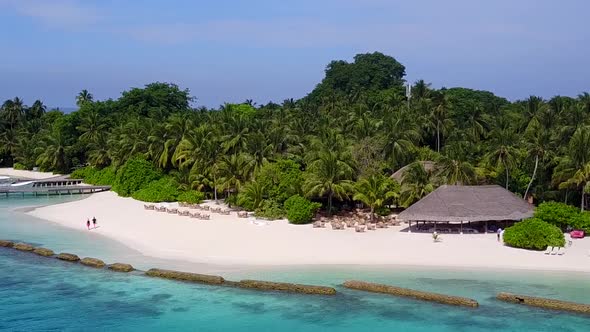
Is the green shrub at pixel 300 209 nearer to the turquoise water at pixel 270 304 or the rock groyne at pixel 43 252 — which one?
the turquoise water at pixel 270 304

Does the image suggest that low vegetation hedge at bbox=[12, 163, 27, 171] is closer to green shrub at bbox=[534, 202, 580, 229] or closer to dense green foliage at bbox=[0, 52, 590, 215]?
dense green foliage at bbox=[0, 52, 590, 215]

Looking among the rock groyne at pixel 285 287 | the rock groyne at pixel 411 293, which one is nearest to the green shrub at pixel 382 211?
the rock groyne at pixel 411 293

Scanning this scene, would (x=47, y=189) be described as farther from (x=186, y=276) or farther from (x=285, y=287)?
(x=285, y=287)

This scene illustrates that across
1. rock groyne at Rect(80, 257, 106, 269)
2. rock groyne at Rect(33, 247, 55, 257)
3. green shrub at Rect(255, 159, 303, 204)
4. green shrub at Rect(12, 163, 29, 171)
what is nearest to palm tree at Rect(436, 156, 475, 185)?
green shrub at Rect(255, 159, 303, 204)

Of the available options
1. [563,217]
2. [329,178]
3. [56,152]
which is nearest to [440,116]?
[329,178]

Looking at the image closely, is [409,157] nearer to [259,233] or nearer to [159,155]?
[259,233]
